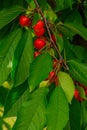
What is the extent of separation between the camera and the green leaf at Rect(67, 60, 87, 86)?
1.12 m

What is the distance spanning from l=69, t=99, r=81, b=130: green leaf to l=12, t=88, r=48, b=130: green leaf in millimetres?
192

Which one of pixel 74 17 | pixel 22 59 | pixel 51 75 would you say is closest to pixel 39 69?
pixel 51 75

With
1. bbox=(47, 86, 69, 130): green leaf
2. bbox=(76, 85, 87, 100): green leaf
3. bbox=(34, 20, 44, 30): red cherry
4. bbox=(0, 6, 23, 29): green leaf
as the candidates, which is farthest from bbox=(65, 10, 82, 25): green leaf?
bbox=(47, 86, 69, 130): green leaf

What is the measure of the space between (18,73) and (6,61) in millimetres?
78

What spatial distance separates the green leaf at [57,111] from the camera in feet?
3.20

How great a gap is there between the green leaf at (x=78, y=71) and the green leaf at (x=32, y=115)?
156mm

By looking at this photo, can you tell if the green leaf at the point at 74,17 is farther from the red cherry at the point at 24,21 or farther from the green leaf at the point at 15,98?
the green leaf at the point at 15,98

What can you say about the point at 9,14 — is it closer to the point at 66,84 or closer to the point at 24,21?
the point at 24,21

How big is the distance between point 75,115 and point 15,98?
0.69 feet

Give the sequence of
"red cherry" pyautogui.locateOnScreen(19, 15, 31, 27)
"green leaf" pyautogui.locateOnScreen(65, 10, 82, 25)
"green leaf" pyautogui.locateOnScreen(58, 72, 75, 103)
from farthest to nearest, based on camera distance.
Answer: "green leaf" pyautogui.locateOnScreen(65, 10, 82, 25) → "red cherry" pyautogui.locateOnScreen(19, 15, 31, 27) → "green leaf" pyautogui.locateOnScreen(58, 72, 75, 103)

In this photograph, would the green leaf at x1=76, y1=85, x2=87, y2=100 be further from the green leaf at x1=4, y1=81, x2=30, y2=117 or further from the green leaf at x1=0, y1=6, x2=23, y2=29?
the green leaf at x1=0, y1=6, x2=23, y2=29

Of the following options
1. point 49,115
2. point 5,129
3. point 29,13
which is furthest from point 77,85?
point 5,129

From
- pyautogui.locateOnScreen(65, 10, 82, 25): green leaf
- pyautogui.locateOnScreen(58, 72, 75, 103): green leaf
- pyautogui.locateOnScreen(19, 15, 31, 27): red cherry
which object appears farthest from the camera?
pyautogui.locateOnScreen(65, 10, 82, 25): green leaf

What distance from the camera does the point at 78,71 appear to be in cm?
114
